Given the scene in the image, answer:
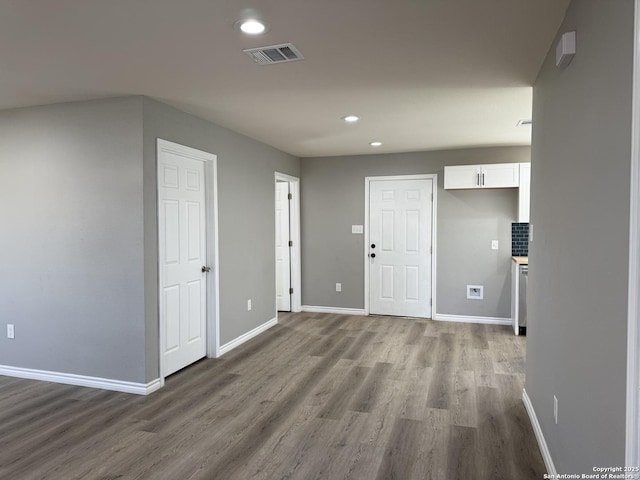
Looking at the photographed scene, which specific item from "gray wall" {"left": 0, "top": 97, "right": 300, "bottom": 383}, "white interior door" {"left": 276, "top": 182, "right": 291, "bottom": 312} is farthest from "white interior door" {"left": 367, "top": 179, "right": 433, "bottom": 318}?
"gray wall" {"left": 0, "top": 97, "right": 300, "bottom": 383}

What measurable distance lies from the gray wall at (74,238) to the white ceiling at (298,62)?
28 cm

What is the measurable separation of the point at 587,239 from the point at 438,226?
4264mm

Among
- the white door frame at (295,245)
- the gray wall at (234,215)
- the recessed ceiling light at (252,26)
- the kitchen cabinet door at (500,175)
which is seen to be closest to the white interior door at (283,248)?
the white door frame at (295,245)

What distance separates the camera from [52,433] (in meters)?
2.80

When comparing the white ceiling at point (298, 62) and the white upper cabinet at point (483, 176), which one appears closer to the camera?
the white ceiling at point (298, 62)

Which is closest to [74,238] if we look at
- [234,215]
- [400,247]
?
[234,215]

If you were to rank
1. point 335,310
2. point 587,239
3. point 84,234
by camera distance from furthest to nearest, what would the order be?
point 335,310, point 84,234, point 587,239

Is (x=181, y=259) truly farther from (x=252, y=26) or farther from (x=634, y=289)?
(x=634, y=289)

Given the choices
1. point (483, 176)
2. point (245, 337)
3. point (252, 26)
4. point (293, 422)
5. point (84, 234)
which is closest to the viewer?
point (252, 26)

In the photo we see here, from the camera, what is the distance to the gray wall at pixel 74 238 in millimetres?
3379

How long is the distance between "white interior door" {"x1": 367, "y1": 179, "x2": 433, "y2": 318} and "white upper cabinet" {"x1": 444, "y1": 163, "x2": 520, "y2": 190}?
1.32ft

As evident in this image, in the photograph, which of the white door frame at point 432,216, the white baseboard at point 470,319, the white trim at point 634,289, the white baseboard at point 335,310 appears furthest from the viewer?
the white baseboard at point 335,310

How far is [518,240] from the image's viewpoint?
5.55 metres

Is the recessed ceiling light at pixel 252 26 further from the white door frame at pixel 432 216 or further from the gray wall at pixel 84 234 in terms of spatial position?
the white door frame at pixel 432 216
